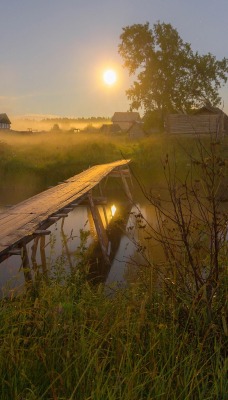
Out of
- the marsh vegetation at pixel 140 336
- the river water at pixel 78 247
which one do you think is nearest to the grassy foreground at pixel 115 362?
the marsh vegetation at pixel 140 336

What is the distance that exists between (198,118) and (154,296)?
96.4 ft

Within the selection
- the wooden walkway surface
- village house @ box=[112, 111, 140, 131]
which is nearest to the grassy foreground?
the wooden walkway surface

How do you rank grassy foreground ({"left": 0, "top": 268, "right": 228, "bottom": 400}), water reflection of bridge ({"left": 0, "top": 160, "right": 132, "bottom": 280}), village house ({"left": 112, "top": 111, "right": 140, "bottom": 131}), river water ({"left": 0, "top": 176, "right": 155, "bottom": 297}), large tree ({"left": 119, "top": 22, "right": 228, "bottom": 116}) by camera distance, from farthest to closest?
village house ({"left": 112, "top": 111, "right": 140, "bottom": 131})
large tree ({"left": 119, "top": 22, "right": 228, "bottom": 116})
river water ({"left": 0, "top": 176, "right": 155, "bottom": 297})
water reflection of bridge ({"left": 0, "top": 160, "right": 132, "bottom": 280})
grassy foreground ({"left": 0, "top": 268, "right": 228, "bottom": 400})

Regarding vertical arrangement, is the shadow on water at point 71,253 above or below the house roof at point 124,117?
below

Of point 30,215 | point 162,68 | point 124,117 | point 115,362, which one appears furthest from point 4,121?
point 115,362

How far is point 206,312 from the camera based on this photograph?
149 inches

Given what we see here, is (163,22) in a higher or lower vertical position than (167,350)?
higher

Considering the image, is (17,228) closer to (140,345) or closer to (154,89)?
(140,345)

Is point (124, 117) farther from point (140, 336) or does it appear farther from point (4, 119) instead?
point (140, 336)

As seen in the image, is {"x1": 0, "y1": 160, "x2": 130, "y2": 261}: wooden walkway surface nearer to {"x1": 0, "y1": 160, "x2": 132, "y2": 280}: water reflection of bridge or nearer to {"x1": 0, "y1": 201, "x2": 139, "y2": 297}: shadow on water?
{"x1": 0, "y1": 160, "x2": 132, "y2": 280}: water reflection of bridge

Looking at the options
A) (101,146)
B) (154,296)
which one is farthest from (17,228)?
(101,146)

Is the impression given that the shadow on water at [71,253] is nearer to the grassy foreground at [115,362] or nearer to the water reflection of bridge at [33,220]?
the water reflection of bridge at [33,220]

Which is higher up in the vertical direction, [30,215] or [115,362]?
[30,215]

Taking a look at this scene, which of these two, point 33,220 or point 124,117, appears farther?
point 124,117
